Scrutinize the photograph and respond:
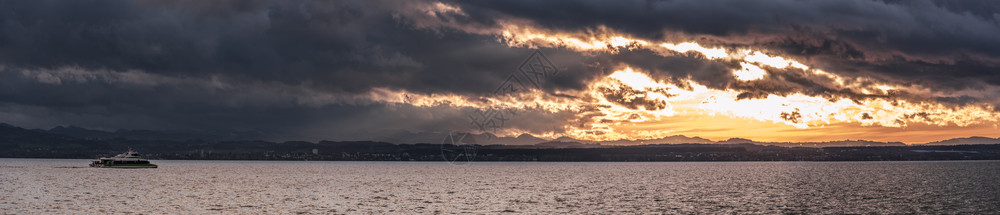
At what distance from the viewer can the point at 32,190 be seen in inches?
6777

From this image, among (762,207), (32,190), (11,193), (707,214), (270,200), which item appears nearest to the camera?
(707,214)

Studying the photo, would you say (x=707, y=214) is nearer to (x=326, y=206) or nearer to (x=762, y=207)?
(x=762, y=207)

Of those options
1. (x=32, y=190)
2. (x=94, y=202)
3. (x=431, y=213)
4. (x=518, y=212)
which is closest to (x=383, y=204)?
(x=431, y=213)

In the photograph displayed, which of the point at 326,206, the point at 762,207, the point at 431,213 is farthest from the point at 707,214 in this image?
the point at 326,206

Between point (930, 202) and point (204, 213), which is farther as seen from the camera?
point (930, 202)

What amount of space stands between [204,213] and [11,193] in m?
71.1

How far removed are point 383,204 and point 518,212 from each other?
29942mm

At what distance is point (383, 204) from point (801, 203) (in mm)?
76339

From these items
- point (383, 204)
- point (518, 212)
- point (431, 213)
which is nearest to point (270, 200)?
point (383, 204)

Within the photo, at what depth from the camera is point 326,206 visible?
438 ft

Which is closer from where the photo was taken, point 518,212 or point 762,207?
point 518,212

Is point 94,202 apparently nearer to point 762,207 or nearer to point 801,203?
point 762,207

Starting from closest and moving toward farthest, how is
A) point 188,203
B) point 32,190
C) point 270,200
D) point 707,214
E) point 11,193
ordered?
point 707,214 → point 188,203 → point 270,200 → point 11,193 → point 32,190

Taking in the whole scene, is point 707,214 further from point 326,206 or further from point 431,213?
point 326,206
